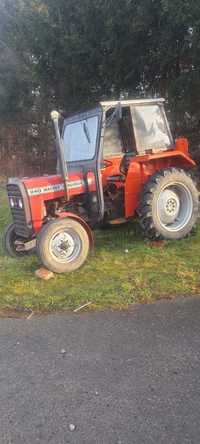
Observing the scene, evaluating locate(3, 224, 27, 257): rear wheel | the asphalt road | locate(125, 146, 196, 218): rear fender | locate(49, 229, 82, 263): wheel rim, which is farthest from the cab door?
the asphalt road

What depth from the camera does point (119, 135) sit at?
6.08 meters

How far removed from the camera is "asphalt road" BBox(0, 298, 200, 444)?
2.45 meters

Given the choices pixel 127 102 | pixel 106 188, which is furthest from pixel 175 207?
pixel 127 102

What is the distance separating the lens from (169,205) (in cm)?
605

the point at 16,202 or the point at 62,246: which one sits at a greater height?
the point at 16,202

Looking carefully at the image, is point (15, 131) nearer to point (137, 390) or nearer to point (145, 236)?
point (145, 236)

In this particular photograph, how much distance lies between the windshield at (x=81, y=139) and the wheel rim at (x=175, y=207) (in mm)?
1216

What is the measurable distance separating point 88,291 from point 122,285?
Answer: 38cm

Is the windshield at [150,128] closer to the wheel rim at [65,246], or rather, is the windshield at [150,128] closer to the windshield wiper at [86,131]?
the windshield wiper at [86,131]

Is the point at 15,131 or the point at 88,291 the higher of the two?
the point at 15,131

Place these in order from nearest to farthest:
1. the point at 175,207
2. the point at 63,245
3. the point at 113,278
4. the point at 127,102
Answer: the point at 113,278
the point at 63,245
the point at 127,102
the point at 175,207

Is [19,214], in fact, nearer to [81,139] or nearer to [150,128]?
[81,139]

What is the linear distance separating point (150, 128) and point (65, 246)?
226 cm

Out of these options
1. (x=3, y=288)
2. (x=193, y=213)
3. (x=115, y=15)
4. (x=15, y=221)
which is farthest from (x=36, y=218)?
(x=115, y=15)
